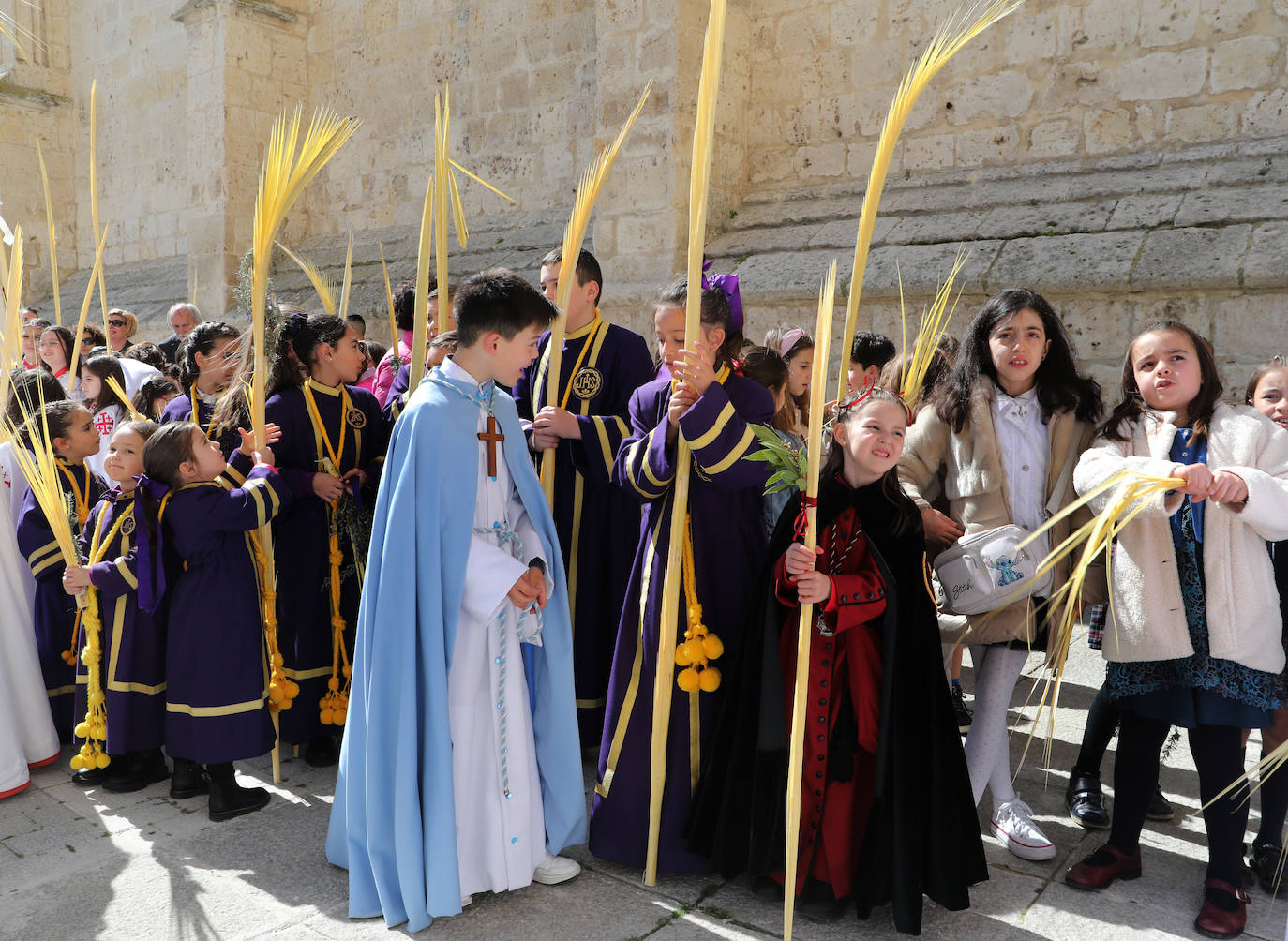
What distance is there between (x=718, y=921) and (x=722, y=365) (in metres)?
1.51

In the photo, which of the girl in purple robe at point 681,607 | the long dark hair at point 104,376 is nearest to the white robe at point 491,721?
the girl in purple robe at point 681,607

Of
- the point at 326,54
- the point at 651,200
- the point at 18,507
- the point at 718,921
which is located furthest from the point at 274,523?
the point at 326,54

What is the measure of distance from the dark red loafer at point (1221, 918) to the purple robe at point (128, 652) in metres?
3.21

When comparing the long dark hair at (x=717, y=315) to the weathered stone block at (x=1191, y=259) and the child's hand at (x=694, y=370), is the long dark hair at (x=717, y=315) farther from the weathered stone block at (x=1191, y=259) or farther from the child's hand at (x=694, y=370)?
the weathered stone block at (x=1191, y=259)

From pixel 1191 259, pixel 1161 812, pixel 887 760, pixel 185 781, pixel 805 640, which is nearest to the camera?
pixel 805 640

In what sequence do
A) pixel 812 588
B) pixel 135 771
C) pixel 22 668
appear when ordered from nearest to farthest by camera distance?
1. pixel 812 588
2. pixel 135 771
3. pixel 22 668

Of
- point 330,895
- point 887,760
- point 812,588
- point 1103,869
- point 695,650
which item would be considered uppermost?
point 812,588

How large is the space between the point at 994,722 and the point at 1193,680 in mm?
633

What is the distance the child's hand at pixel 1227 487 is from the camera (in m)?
2.43

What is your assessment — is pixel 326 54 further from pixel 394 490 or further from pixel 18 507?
pixel 394 490

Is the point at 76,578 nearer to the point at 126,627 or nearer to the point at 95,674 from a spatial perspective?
the point at 126,627

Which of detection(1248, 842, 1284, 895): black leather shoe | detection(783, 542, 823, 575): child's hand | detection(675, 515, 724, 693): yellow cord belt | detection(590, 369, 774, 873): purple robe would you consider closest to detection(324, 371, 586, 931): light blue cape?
detection(590, 369, 774, 873): purple robe

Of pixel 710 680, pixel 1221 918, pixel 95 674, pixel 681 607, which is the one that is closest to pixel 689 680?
pixel 710 680

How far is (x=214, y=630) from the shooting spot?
3.31 metres
